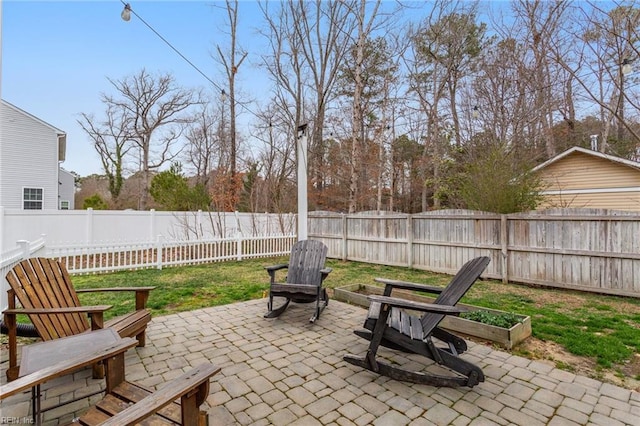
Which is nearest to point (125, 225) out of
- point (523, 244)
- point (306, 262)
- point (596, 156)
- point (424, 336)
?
point (306, 262)

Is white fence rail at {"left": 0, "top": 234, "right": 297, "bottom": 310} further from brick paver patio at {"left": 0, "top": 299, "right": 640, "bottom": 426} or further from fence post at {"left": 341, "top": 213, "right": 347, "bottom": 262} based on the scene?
brick paver patio at {"left": 0, "top": 299, "right": 640, "bottom": 426}

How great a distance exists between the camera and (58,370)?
1502 mm

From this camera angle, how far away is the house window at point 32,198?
12633 mm

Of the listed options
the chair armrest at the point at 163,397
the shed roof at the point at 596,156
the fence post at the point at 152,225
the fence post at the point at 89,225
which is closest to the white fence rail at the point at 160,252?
the fence post at the point at 89,225

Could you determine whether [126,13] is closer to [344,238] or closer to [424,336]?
[424,336]

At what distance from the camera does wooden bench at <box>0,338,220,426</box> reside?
4.14 ft

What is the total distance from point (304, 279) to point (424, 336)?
2.29 metres

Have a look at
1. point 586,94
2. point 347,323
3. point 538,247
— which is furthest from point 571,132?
point 347,323

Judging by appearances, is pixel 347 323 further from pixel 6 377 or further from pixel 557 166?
pixel 557 166

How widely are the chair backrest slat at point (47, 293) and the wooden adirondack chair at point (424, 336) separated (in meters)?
2.35

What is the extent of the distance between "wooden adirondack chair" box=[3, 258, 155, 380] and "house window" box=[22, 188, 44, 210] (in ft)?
43.4

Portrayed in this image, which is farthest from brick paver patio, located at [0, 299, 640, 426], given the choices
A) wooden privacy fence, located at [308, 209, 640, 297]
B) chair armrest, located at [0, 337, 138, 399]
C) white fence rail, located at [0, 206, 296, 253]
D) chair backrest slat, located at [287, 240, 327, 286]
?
white fence rail, located at [0, 206, 296, 253]

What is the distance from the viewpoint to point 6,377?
259cm

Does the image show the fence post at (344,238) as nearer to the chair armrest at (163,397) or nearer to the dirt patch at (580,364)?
the dirt patch at (580,364)
